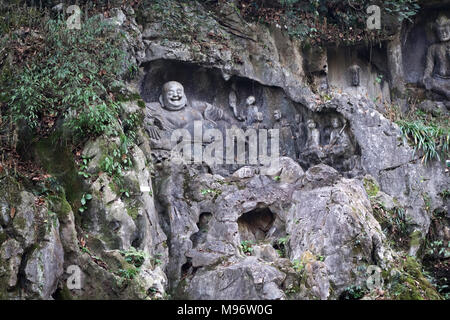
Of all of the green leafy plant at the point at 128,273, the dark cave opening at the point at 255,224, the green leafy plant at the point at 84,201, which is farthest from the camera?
the dark cave opening at the point at 255,224

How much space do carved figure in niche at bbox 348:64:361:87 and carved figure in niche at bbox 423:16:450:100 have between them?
1.62 meters

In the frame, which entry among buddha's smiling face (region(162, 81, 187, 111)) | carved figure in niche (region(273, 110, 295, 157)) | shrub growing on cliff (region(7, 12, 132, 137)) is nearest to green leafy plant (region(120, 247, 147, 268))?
shrub growing on cliff (region(7, 12, 132, 137))

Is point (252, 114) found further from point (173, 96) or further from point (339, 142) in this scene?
point (339, 142)

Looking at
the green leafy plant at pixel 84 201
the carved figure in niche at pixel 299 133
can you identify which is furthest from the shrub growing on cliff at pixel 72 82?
the carved figure in niche at pixel 299 133

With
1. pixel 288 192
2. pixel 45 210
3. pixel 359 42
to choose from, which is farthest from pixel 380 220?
pixel 45 210

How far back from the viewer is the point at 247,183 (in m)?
11.2

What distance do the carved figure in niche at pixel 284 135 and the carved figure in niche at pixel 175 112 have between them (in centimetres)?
127

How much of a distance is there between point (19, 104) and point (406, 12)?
9.31m

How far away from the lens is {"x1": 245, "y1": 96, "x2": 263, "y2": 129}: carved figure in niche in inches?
530

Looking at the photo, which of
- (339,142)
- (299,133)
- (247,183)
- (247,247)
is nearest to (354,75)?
(299,133)

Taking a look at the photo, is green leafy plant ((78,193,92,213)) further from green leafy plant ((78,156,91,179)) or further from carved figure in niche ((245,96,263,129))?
carved figure in niche ((245,96,263,129))

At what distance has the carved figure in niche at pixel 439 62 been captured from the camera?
14594mm

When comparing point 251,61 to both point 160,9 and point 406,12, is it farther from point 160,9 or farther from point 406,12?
point 406,12
